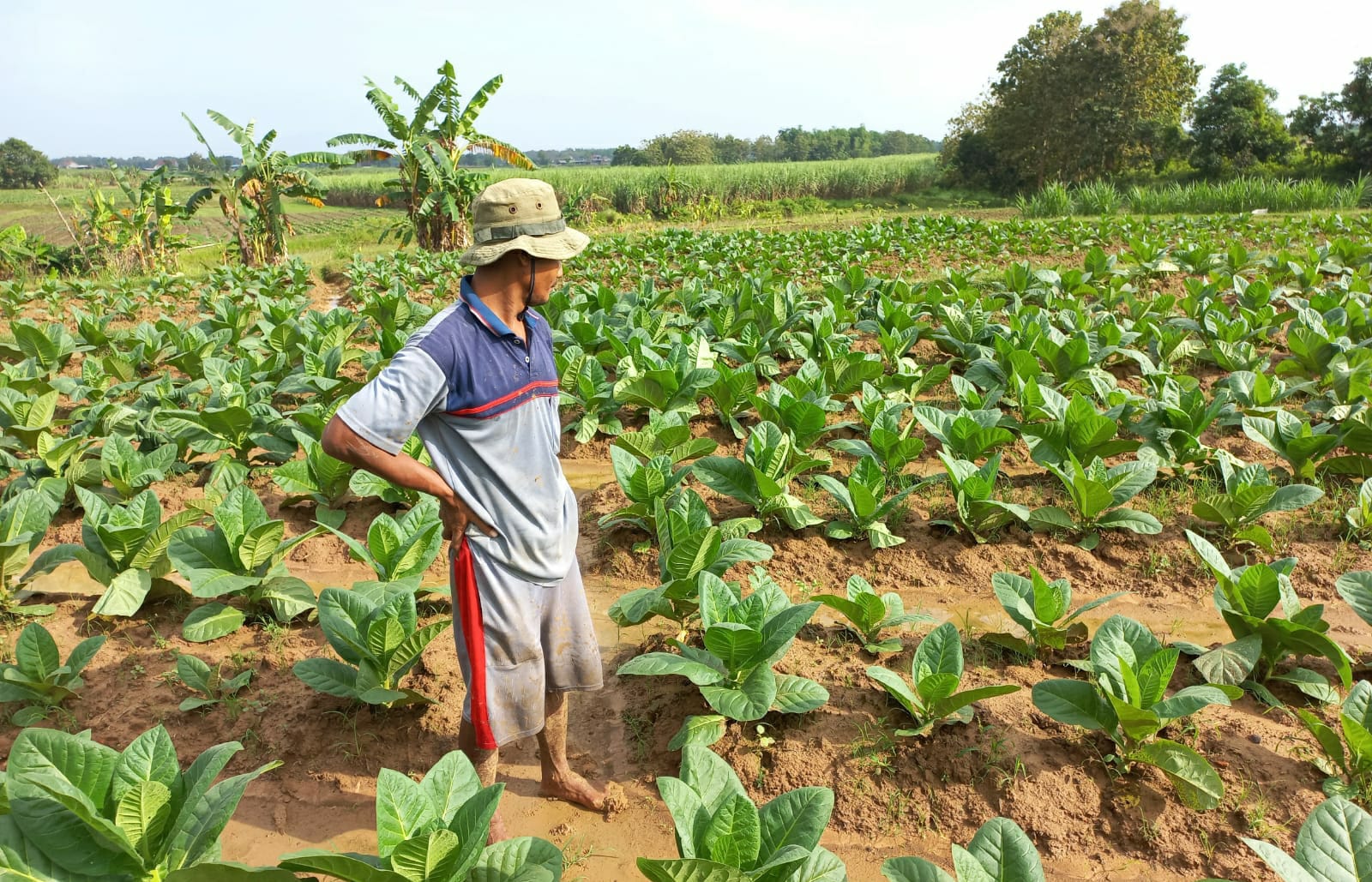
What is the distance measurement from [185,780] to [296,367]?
530cm

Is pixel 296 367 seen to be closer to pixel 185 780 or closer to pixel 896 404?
pixel 896 404

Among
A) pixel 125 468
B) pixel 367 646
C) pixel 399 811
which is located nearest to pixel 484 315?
pixel 399 811

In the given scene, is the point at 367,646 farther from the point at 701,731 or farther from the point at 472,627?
the point at 701,731

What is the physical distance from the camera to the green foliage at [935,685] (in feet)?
8.88

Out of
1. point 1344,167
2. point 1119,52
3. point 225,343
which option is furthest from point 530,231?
point 1119,52

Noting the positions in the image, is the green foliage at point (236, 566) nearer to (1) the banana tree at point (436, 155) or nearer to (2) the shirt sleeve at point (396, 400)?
(2) the shirt sleeve at point (396, 400)

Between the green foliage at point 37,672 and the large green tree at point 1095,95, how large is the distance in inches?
1466

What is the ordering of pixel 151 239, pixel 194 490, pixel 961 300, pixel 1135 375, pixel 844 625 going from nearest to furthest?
pixel 844 625
pixel 194 490
pixel 1135 375
pixel 961 300
pixel 151 239

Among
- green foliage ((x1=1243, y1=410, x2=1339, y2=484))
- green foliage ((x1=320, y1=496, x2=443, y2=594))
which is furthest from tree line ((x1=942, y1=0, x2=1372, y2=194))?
green foliage ((x1=320, y1=496, x2=443, y2=594))

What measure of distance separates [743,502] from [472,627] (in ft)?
8.45

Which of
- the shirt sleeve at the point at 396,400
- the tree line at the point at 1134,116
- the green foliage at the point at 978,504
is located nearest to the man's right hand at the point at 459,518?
the shirt sleeve at the point at 396,400

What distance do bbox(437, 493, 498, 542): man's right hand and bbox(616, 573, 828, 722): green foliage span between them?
71 cm

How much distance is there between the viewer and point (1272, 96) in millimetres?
30094

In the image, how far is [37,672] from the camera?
3.06 meters
